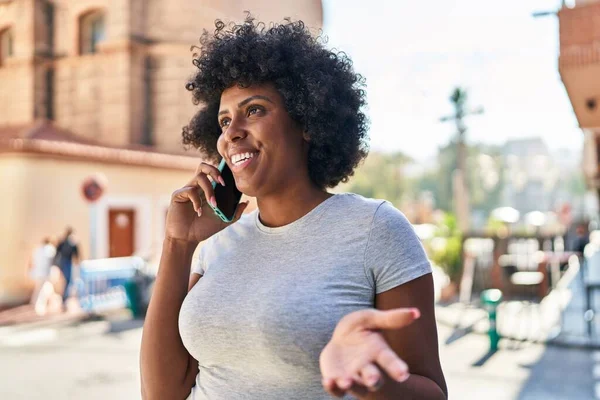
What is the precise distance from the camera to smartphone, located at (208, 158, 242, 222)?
1.80 metres

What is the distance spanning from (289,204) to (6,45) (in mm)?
26867

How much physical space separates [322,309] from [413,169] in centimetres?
6903

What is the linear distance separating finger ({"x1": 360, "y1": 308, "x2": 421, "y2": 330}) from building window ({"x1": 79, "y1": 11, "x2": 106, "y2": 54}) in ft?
81.9

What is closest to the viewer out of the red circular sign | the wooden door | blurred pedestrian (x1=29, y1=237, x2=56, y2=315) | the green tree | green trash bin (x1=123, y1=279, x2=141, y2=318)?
green trash bin (x1=123, y1=279, x2=141, y2=318)

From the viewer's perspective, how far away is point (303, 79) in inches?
67.7

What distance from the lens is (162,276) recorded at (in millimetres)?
1754

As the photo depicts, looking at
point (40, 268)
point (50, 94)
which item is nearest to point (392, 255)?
point (40, 268)

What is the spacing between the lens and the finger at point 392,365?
984 mm

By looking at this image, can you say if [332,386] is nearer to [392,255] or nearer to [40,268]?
[392,255]

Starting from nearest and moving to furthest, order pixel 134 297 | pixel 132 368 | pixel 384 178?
pixel 132 368, pixel 134 297, pixel 384 178

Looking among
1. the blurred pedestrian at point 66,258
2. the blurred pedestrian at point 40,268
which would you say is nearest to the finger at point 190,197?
the blurred pedestrian at point 66,258

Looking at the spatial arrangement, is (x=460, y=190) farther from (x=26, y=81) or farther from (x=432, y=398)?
(x=432, y=398)

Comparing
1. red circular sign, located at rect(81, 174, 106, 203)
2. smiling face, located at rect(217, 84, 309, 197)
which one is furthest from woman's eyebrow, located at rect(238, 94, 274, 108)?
red circular sign, located at rect(81, 174, 106, 203)

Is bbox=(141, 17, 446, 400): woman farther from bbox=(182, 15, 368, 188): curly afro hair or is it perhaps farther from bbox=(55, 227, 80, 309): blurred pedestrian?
bbox=(55, 227, 80, 309): blurred pedestrian
